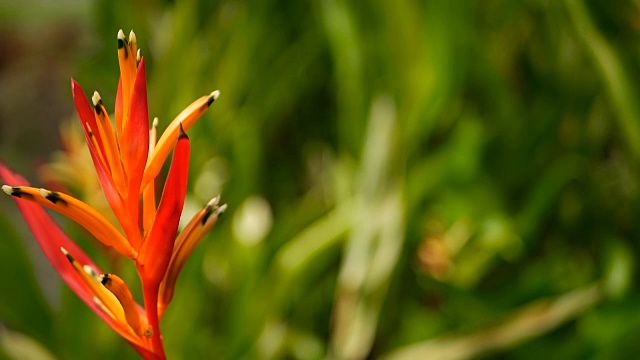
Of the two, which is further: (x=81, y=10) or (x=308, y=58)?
(x=81, y=10)

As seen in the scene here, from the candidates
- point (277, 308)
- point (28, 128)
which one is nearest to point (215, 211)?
point (277, 308)

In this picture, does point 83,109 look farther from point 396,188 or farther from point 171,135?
point 396,188

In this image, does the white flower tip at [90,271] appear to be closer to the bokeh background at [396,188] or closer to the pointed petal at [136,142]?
the pointed petal at [136,142]

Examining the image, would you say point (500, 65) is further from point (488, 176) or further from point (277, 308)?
point (277, 308)

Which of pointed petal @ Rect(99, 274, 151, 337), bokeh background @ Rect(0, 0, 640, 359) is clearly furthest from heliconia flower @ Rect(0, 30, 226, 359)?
bokeh background @ Rect(0, 0, 640, 359)

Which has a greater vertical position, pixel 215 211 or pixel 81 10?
pixel 81 10

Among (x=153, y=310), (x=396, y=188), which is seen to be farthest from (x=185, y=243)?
(x=396, y=188)

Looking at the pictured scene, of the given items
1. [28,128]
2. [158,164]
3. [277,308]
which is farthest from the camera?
[28,128]

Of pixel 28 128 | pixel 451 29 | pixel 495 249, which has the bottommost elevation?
pixel 495 249

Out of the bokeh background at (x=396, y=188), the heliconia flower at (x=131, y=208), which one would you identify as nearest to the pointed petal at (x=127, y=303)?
the heliconia flower at (x=131, y=208)
